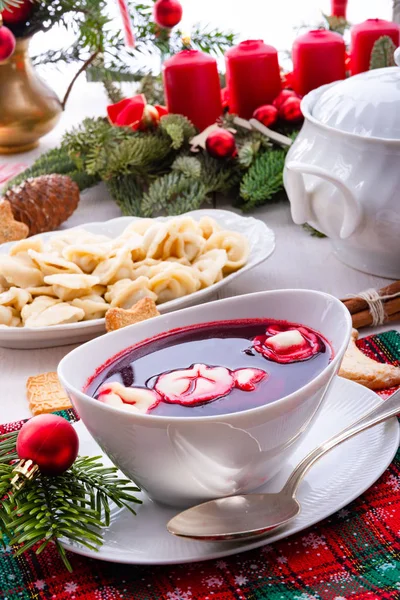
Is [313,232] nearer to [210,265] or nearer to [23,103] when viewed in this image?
[210,265]

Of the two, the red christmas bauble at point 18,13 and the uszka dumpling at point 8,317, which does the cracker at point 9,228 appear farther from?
the red christmas bauble at point 18,13

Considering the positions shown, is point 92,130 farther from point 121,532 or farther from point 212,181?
point 121,532

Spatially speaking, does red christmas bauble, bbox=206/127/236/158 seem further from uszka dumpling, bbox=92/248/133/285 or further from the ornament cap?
the ornament cap

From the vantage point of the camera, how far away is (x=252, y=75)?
1.51m

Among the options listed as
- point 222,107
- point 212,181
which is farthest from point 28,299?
point 222,107

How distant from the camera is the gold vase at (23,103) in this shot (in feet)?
5.16

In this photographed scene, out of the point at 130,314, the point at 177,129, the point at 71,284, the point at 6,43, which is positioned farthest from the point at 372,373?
the point at 6,43

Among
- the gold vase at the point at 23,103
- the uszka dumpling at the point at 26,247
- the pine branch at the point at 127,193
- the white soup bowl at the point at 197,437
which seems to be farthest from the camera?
the gold vase at the point at 23,103

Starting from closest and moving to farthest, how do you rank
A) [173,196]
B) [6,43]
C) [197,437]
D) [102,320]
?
1. [197,437]
2. [102,320]
3. [173,196]
4. [6,43]

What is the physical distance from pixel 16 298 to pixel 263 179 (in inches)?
19.8

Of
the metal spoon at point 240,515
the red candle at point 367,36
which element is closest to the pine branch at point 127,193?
the red candle at point 367,36

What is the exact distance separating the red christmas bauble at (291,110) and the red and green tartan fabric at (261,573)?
3.12 ft

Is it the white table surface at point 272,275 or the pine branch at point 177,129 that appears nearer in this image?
the white table surface at point 272,275

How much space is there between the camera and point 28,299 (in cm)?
101
